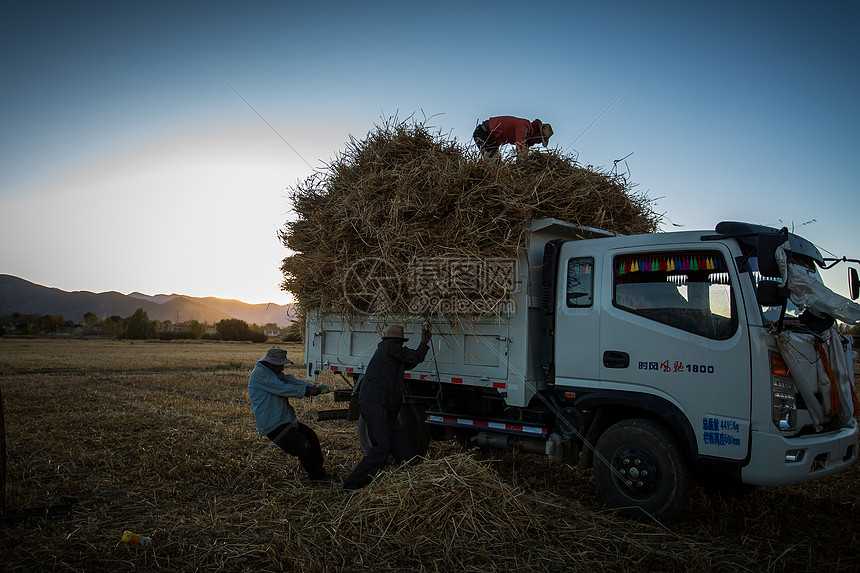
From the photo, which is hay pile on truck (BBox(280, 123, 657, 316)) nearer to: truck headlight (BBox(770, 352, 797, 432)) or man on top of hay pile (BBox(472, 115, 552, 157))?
man on top of hay pile (BBox(472, 115, 552, 157))

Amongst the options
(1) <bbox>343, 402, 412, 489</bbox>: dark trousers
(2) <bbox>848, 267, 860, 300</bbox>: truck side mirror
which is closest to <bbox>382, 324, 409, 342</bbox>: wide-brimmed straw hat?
(1) <bbox>343, 402, 412, 489</bbox>: dark trousers

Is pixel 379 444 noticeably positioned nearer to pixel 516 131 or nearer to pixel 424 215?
pixel 424 215

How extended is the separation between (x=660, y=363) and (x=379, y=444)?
3.12 metres

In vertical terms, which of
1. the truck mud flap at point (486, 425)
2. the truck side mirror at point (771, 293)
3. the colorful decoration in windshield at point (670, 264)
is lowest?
the truck mud flap at point (486, 425)

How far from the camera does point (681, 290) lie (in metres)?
5.29

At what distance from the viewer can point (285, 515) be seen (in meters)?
5.30

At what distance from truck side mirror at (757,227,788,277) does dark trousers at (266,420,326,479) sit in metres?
5.08

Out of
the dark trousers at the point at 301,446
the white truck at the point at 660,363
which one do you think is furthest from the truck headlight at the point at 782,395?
the dark trousers at the point at 301,446

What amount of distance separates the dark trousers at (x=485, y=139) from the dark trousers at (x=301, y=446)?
4.11 m

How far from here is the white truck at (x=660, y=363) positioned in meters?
4.71

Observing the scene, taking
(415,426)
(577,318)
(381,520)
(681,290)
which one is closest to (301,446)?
(415,426)

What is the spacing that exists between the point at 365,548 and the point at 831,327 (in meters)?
4.57

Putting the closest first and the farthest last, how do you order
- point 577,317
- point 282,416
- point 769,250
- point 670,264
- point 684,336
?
point 769,250 < point 684,336 < point 670,264 < point 577,317 < point 282,416

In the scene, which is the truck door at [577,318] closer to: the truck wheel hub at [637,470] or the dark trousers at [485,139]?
the truck wheel hub at [637,470]
